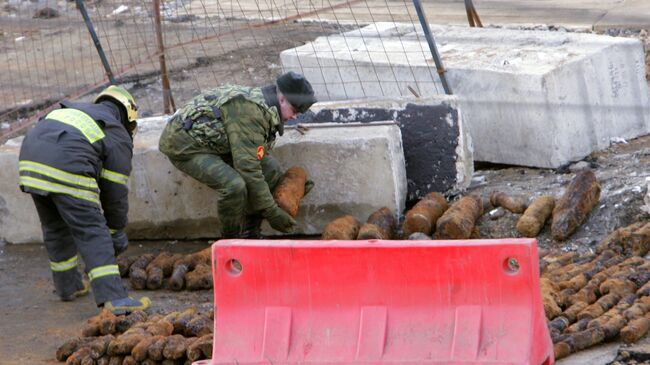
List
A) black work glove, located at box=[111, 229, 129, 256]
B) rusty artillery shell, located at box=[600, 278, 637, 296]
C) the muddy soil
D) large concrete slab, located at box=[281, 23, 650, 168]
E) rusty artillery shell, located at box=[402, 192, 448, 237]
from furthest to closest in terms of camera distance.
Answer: large concrete slab, located at box=[281, 23, 650, 168] → rusty artillery shell, located at box=[402, 192, 448, 237] → black work glove, located at box=[111, 229, 129, 256] → the muddy soil → rusty artillery shell, located at box=[600, 278, 637, 296]

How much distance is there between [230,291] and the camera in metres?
5.20

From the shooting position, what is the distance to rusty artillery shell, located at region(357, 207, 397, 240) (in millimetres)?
7539

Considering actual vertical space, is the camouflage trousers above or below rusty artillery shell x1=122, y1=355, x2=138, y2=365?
above

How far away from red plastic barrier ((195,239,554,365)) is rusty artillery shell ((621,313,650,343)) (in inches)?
25.7

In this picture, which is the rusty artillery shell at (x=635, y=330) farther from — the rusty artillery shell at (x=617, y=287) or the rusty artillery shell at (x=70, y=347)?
the rusty artillery shell at (x=70, y=347)

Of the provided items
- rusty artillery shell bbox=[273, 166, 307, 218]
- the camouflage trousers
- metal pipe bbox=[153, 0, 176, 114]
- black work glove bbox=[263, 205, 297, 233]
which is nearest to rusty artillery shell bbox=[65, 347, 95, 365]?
the camouflage trousers

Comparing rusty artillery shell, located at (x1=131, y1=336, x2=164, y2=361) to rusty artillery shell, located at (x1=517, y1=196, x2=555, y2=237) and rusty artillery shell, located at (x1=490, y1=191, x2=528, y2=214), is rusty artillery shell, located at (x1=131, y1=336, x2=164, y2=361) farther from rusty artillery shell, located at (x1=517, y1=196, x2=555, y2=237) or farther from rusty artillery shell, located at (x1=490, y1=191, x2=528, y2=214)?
rusty artillery shell, located at (x1=490, y1=191, x2=528, y2=214)

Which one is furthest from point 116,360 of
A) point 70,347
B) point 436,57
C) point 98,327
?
point 436,57

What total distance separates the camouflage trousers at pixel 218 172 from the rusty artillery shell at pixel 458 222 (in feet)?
4.34

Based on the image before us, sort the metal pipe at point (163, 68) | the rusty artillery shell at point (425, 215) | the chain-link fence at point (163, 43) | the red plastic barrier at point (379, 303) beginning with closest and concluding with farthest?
the red plastic barrier at point (379, 303) < the rusty artillery shell at point (425, 215) < the metal pipe at point (163, 68) < the chain-link fence at point (163, 43)

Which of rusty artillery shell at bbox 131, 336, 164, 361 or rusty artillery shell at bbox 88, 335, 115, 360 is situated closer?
rusty artillery shell at bbox 131, 336, 164, 361

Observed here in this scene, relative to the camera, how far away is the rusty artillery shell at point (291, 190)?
7.90m

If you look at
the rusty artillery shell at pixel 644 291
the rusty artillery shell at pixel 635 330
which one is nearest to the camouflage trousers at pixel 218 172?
the rusty artillery shell at pixel 644 291

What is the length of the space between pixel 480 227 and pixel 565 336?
2.52 metres
